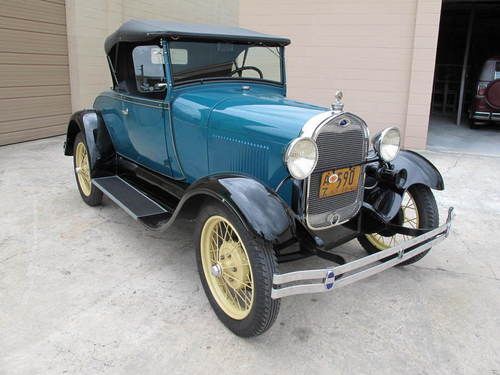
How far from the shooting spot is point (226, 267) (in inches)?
103

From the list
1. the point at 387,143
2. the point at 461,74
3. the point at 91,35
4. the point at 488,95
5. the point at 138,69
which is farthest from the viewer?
the point at 461,74

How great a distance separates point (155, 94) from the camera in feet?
11.7

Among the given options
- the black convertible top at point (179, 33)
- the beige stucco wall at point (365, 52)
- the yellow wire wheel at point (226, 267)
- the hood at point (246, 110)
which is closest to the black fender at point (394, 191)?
the hood at point (246, 110)

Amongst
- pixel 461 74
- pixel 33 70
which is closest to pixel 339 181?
pixel 33 70

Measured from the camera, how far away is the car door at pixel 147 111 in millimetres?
3482

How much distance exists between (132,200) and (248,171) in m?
1.17

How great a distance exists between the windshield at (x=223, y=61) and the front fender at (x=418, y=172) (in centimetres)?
132

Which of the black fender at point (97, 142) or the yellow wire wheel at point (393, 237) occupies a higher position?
the black fender at point (97, 142)

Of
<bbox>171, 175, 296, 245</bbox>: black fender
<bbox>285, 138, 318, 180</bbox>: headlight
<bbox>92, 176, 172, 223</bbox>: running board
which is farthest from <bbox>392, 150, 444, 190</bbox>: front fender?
<bbox>92, 176, 172, 223</bbox>: running board

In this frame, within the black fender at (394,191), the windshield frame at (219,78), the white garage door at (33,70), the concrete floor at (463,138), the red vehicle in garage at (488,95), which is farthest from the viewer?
the red vehicle in garage at (488,95)

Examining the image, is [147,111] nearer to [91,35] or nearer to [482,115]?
[91,35]

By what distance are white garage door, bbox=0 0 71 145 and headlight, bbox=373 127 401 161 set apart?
6074 mm

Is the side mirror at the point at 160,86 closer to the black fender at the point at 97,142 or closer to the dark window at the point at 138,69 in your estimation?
the dark window at the point at 138,69

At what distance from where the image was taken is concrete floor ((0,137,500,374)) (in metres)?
2.28
